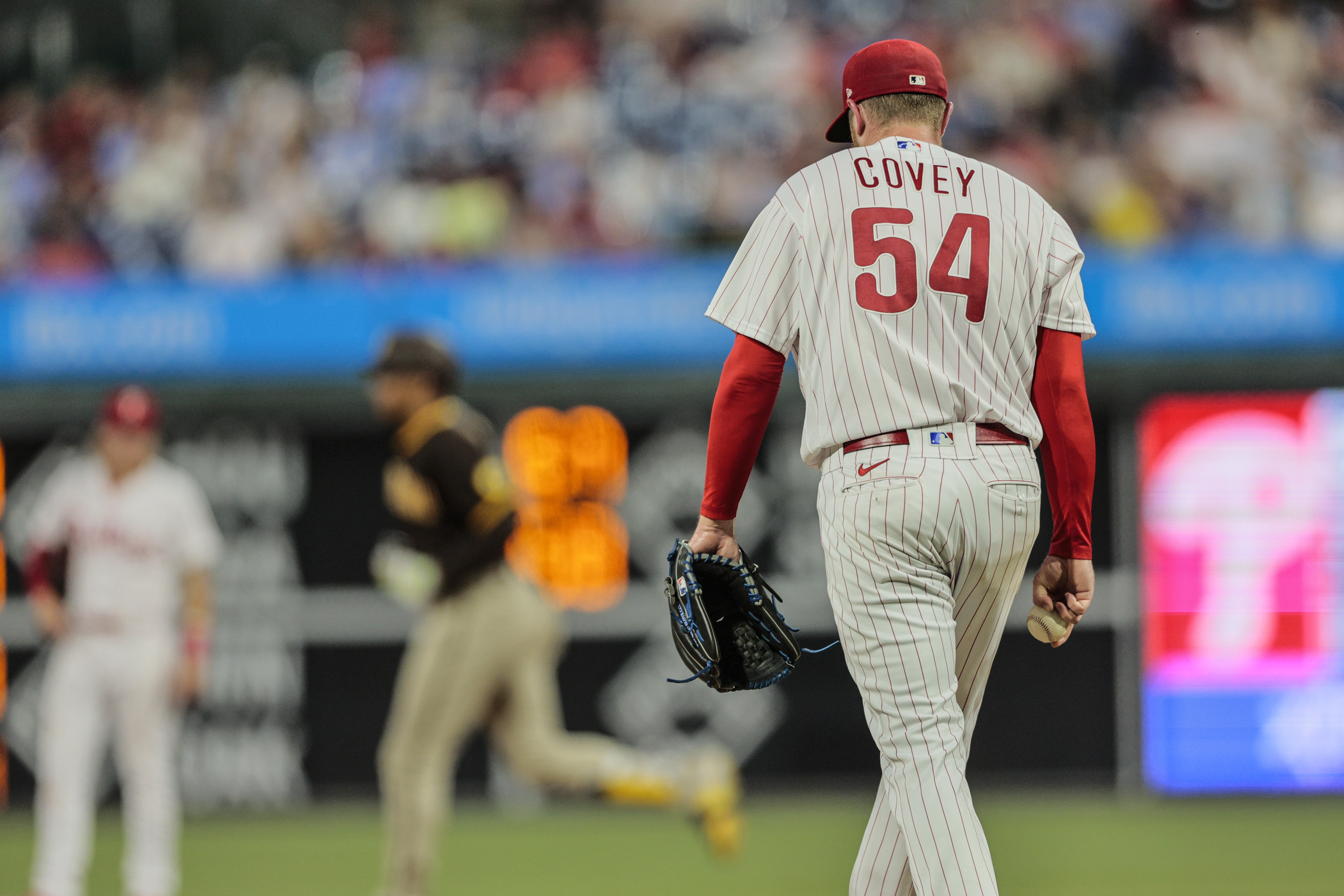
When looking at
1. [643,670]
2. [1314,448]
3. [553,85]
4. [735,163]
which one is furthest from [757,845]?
[553,85]

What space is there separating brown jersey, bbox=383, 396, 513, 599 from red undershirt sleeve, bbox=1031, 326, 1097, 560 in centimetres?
304

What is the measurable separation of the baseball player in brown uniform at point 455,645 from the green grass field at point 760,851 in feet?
2.49

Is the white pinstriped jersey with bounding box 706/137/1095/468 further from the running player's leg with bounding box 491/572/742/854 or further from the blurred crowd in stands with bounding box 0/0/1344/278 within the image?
the blurred crowd in stands with bounding box 0/0/1344/278

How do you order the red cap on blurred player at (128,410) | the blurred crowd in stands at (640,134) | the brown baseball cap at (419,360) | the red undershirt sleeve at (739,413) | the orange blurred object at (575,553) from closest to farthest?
1. the red undershirt sleeve at (739,413)
2. the brown baseball cap at (419,360)
3. the red cap on blurred player at (128,410)
4. the orange blurred object at (575,553)
5. the blurred crowd in stands at (640,134)

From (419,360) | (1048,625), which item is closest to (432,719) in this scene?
(419,360)

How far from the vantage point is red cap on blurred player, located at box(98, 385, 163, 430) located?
6867 millimetres

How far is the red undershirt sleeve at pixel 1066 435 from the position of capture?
3.41 metres

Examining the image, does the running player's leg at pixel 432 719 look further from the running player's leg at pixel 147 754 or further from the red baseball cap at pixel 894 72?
the red baseball cap at pixel 894 72

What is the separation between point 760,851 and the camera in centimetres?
779

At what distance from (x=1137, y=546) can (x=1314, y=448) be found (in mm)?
1111

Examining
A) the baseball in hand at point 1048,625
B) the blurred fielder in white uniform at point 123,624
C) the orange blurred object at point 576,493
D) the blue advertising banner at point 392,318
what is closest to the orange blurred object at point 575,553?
the orange blurred object at point 576,493

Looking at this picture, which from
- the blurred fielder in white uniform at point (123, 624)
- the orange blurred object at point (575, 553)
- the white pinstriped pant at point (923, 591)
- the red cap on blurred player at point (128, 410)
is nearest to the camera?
the white pinstriped pant at point (923, 591)

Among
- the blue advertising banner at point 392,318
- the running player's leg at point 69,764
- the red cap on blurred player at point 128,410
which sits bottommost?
the running player's leg at point 69,764

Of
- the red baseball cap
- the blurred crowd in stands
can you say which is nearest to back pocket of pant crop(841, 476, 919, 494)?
the red baseball cap
